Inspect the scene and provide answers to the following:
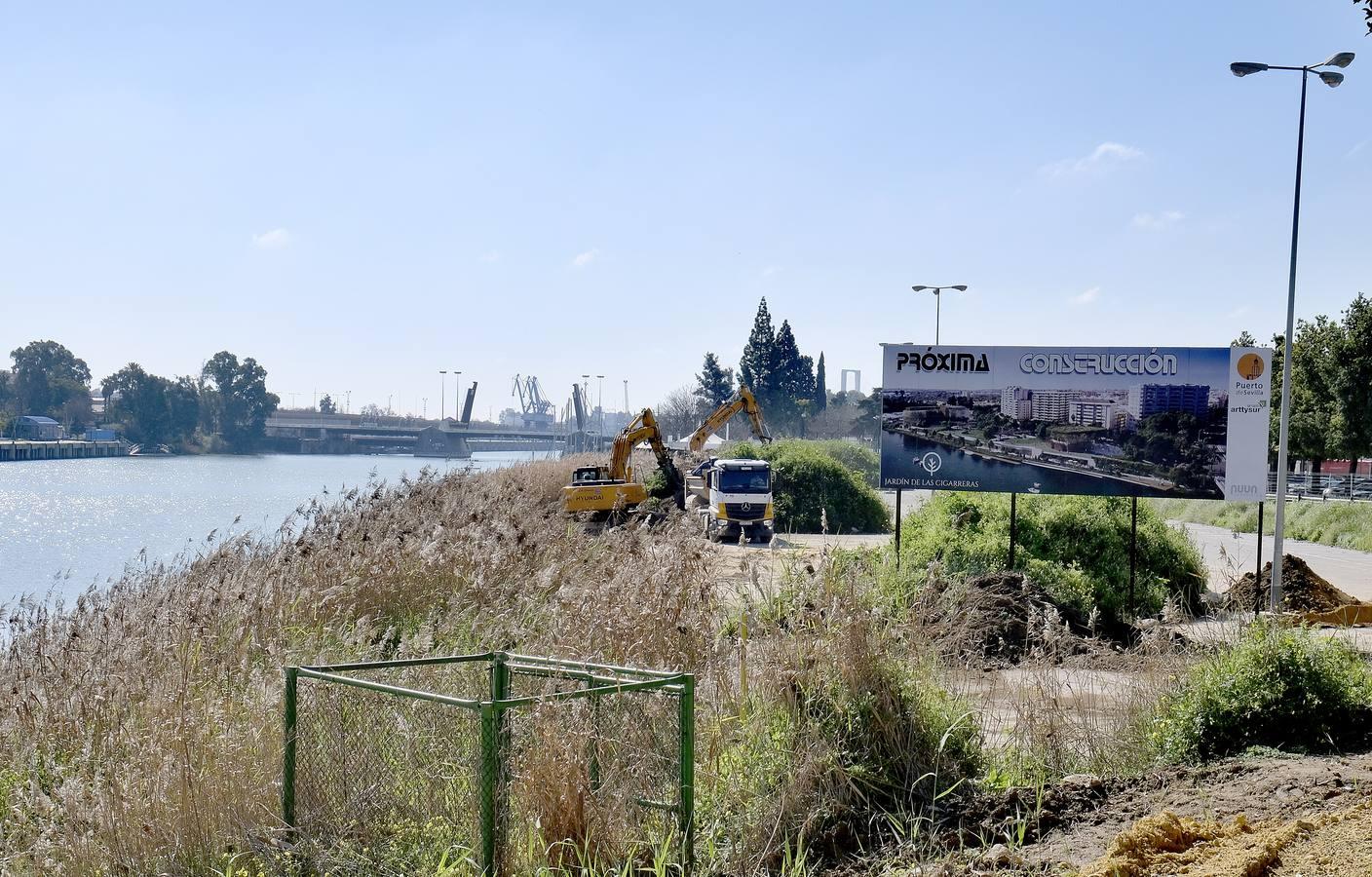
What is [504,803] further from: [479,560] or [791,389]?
[791,389]

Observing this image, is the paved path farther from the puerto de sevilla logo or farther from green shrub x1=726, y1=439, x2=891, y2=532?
green shrub x1=726, y1=439, x2=891, y2=532

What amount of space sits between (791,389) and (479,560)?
88064mm

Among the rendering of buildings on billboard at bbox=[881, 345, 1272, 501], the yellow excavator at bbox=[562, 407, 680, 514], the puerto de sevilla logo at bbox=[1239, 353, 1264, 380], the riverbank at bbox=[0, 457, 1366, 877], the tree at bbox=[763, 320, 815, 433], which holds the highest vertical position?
the tree at bbox=[763, 320, 815, 433]

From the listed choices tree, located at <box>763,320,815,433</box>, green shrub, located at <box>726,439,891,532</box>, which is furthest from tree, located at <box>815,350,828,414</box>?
green shrub, located at <box>726,439,891,532</box>

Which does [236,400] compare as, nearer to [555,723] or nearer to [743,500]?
[743,500]

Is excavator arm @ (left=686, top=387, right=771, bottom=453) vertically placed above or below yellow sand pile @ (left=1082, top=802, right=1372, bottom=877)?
above

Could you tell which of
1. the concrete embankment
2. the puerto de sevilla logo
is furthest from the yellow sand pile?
the concrete embankment

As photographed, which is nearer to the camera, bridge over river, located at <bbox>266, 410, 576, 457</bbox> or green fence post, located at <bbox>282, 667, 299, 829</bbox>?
green fence post, located at <bbox>282, 667, 299, 829</bbox>

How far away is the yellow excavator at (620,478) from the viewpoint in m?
28.6

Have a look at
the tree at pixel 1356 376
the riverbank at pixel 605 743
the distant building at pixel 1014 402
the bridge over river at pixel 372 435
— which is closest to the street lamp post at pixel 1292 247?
the distant building at pixel 1014 402

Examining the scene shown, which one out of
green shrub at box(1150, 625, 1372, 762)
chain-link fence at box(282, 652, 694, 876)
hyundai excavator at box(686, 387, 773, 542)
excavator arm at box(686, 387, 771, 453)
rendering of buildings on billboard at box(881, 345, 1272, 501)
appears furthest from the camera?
excavator arm at box(686, 387, 771, 453)

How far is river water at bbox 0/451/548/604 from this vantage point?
23812 mm

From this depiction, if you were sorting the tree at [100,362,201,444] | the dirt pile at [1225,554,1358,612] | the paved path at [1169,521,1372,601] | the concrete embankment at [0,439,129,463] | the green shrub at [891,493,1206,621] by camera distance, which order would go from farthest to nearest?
the tree at [100,362,201,444] → the concrete embankment at [0,439,129,463] → the paved path at [1169,521,1372,601] → the dirt pile at [1225,554,1358,612] → the green shrub at [891,493,1206,621]

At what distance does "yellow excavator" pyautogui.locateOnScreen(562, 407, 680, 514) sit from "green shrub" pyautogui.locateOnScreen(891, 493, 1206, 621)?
34.9 feet
